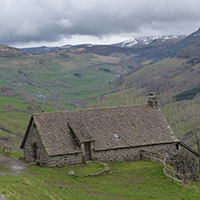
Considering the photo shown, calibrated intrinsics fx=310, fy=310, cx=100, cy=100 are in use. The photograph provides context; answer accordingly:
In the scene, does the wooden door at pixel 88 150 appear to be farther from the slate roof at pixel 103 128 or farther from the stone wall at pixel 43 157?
the stone wall at pixel 43 157

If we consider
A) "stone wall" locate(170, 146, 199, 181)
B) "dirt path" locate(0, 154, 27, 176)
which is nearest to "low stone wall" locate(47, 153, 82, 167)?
"dirt path" locate(0, 154, 27, 176)

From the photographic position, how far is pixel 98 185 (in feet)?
111

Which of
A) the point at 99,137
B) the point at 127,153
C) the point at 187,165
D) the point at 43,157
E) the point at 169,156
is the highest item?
the point at 99,137

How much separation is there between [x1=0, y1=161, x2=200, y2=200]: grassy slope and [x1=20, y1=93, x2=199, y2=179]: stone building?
110 inches

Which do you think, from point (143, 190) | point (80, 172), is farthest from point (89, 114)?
point (143, 190)

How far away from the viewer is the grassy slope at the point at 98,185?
1027 inches

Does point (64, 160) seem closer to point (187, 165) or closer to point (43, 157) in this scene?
point (43, 157)

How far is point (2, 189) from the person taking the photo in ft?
74.5

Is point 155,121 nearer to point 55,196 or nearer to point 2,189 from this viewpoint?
point 55,196

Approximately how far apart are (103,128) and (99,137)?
2.22 m

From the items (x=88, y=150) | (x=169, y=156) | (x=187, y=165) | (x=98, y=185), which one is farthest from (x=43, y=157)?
(x=187, y=165)

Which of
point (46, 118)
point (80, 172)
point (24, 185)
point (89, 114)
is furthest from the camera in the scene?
point (89, 114)

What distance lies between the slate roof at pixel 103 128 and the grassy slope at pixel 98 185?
4046 mm

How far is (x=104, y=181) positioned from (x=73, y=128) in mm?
11986
